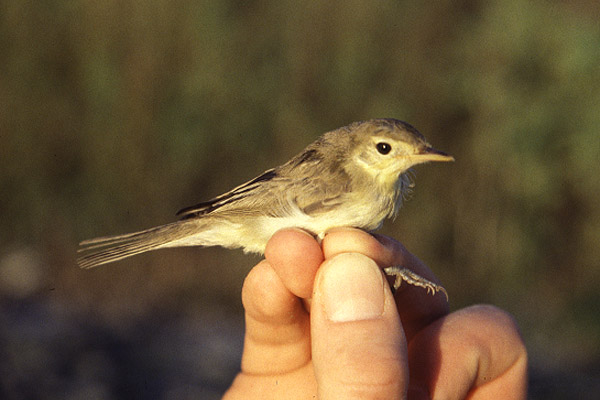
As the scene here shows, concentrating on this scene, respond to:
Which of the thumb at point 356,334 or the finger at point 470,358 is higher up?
the thumb at point 356,334

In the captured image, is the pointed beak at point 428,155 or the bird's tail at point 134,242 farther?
the bird's tail at point 134,242

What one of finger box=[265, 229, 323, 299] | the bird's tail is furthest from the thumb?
the bird's tail

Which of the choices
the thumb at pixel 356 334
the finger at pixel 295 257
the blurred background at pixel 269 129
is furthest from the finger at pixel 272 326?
the blurred background at pixel 269 129

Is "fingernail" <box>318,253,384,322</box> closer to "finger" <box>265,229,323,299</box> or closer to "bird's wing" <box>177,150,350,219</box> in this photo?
"finger" <box>265,229,323,299</box>

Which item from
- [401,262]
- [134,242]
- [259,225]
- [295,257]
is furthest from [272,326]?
[134,242]

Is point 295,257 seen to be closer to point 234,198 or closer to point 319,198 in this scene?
point 319,198

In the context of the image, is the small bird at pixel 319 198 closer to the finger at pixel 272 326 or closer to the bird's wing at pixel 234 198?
the bird's wing at pixel 234 198

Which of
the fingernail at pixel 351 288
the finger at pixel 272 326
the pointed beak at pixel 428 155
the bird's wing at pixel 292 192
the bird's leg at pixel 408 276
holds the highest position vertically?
the pointed beak at pixel 428 155
